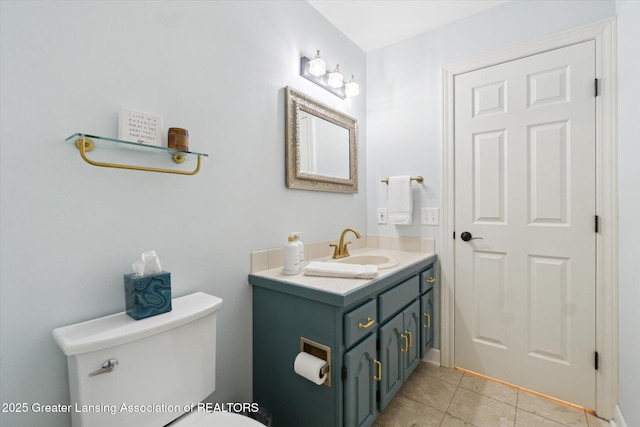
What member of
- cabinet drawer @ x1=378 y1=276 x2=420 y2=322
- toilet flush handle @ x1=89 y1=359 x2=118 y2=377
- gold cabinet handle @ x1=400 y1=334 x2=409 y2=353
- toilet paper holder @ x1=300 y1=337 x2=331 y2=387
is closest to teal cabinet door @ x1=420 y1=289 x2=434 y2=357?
cabinet drawer @ x1=378 y1=276 x2=420 y2=322

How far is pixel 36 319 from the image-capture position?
80 centimetres

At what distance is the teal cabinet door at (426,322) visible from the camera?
5.87 ft

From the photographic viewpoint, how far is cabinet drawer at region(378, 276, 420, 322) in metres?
1.35

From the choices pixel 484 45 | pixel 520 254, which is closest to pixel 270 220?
pixel 520 254

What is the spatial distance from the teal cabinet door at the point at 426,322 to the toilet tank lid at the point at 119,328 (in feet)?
4.37

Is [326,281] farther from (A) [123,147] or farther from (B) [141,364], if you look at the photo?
(A) [123,147]

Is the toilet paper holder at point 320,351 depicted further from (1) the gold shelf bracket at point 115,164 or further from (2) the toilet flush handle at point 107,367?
(1) the gold shelf bracket at point 115,164

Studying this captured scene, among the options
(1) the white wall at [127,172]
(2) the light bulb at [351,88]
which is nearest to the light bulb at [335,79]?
(2) the light bulb at [351,88]

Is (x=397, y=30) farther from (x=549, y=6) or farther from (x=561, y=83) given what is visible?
(x=561, y=83)

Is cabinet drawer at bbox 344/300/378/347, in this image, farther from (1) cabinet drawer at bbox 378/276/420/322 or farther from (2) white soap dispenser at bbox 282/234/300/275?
(2) white soap dispenser at bbox 282/234/300/275

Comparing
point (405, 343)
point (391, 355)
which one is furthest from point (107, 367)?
point (405, 343)

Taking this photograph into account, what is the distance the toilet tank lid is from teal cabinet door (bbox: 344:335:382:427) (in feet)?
1.99

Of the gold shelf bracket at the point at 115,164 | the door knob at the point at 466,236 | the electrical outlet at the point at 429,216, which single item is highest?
the gold shelf bracket at the point at 115,164

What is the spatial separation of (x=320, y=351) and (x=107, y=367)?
0.74m
